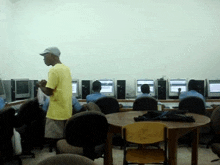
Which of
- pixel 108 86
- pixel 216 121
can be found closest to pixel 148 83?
pixel 108 86

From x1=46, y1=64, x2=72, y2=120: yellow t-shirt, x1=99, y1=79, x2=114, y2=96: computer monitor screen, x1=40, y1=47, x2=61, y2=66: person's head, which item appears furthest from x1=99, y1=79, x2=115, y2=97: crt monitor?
x1=46, y1=64, x2=72, y2=120: yellow t-shirt

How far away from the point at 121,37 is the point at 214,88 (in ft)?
7.28

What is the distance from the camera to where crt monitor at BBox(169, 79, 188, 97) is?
15.0ft

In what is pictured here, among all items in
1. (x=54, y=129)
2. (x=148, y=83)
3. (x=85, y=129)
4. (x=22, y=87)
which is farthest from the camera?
(x=148, y=83)

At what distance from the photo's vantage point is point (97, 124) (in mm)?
1979

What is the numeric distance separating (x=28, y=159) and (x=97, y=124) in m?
2.04

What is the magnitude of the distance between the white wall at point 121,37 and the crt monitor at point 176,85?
0.45 m

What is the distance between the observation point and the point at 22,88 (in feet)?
13.9

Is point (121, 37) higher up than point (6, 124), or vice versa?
point (121, 37)

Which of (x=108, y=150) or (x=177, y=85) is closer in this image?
(x=108, y=150)

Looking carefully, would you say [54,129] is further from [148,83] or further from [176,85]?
[176,85]

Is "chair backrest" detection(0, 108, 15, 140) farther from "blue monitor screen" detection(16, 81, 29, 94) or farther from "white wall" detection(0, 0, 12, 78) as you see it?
"white wall" detection(0, 0, 12, 78)

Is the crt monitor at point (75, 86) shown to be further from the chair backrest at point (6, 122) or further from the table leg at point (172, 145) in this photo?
the table leg at point (172, 145)

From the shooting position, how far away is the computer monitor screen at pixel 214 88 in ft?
14.8
